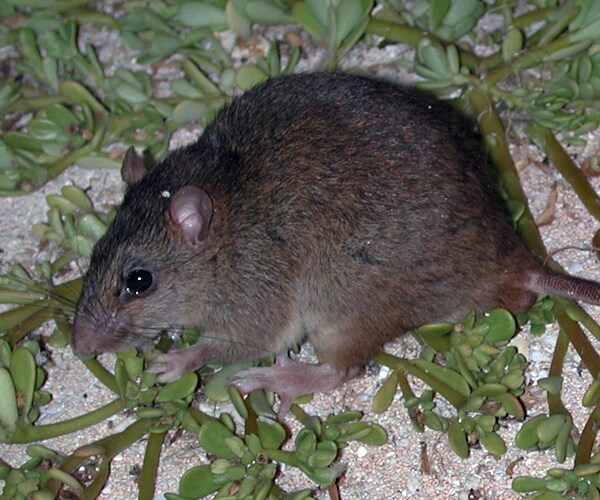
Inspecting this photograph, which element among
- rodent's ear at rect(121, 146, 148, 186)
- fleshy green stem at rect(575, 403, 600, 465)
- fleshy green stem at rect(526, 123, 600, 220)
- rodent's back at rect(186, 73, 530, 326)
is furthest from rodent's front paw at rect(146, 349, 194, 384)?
fleshy green stem at rect(526, 123, 600, 220)

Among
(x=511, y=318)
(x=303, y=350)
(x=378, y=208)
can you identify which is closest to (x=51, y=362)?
(x=303, y=350)

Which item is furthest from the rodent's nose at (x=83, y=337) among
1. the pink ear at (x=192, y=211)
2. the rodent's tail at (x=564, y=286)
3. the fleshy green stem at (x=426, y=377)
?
the rodent's tail at (x=564, y=286)

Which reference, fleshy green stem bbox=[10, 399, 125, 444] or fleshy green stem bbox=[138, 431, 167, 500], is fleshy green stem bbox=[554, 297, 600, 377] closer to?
fleshy green stem bbox=[138, 431, 167, 500]

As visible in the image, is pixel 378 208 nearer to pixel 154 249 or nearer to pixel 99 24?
pixel 154 249

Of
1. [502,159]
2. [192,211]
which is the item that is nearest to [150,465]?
[192,211]

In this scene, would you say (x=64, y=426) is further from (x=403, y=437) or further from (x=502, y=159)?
(x=502, y=159)

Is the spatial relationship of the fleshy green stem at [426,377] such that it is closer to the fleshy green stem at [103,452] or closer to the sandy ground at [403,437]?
the sandy ground at [403,437]
